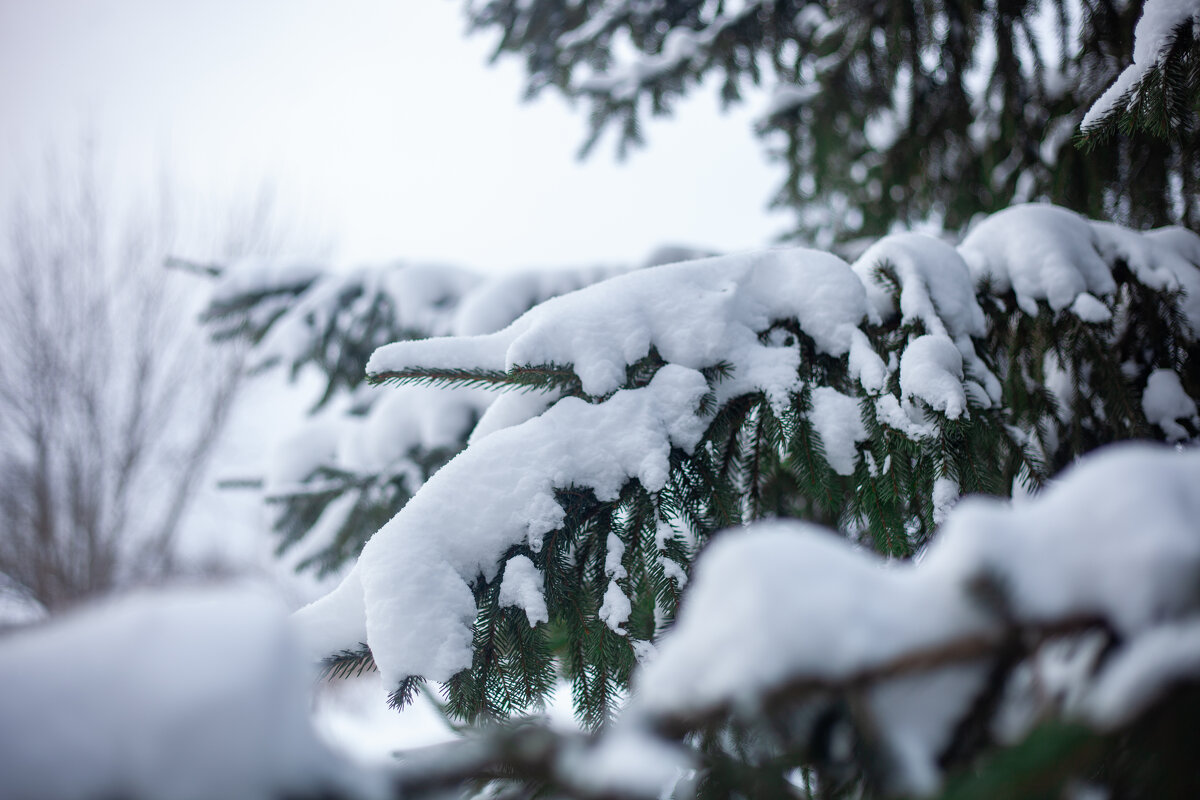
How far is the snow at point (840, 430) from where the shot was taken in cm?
95

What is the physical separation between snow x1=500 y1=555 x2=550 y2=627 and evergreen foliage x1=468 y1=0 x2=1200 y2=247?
3.90ft

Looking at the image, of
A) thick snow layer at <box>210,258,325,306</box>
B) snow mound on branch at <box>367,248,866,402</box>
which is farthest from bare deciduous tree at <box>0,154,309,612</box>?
snow mound on branch at <box>367,248,866,402</box>

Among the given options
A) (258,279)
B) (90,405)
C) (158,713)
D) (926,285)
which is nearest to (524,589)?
(158,713)

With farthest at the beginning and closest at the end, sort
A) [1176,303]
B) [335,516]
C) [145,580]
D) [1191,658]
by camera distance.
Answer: [145,580] → [335,516] → [1176,303] → [1191,658]

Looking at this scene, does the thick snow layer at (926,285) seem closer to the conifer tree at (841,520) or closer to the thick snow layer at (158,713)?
the conifer tree at (841,520)

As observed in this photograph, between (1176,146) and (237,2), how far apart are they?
74.7m

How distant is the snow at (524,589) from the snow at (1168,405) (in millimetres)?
1281

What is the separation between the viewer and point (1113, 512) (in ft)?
1.16

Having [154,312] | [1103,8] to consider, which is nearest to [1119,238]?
[1103,8]

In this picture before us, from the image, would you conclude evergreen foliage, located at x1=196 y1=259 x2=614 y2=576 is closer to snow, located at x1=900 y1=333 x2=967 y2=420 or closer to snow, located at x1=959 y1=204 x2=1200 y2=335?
snow, located at x1=900 y1=333 x2=967 y2=420

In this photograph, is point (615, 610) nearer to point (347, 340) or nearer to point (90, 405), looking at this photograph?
point (347, 340)

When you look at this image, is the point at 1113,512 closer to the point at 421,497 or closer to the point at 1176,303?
the point at 421,497

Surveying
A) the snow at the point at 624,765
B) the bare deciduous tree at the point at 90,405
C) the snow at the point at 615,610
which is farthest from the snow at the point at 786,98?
the bare deciduous tree at the point at 90,405

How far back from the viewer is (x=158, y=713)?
0.95ft
